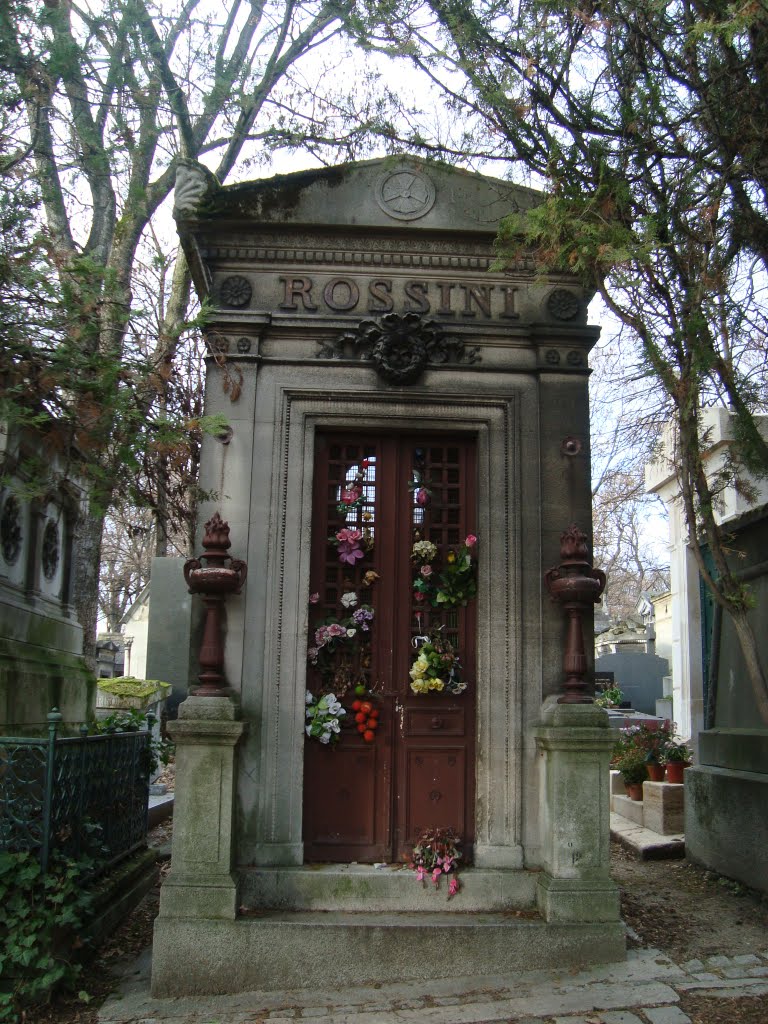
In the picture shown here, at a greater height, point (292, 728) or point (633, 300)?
point (633, 300)

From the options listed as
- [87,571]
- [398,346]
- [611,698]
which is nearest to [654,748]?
[398,346]

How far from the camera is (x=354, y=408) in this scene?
21.1ft

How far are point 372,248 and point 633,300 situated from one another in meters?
1.94

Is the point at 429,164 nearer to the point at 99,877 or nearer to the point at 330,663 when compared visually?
the point at 330,663

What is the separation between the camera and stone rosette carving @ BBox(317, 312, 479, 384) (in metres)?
6.35

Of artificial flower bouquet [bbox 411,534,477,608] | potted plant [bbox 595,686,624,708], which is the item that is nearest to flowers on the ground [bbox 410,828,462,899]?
artificial flower bouquet [bbox 411,534,477,608]

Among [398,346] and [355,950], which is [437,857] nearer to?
[355,950]

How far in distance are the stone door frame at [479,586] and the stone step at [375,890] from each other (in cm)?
11

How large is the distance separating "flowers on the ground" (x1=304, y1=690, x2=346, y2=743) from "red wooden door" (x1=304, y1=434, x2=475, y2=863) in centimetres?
9

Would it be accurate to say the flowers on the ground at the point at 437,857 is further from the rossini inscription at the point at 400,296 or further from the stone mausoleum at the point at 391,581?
the rossini inscription at the point at 400,296

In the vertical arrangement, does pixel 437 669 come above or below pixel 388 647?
below

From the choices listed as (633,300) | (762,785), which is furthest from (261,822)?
(633,300)

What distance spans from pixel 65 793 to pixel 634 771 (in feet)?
22.0

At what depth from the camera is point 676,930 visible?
244 inches
